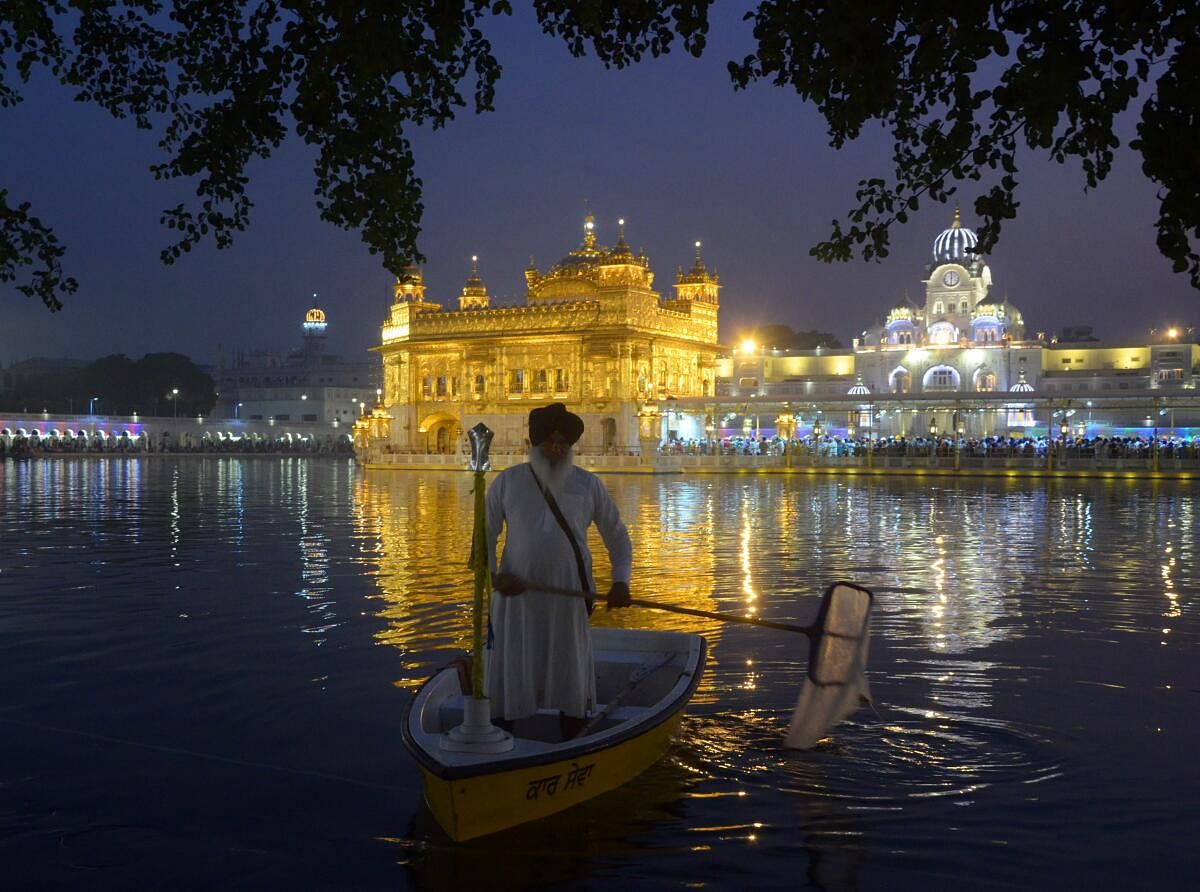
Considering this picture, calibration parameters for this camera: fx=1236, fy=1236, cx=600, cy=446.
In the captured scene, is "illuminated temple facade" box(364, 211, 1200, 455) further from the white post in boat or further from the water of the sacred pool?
Answer: the white post in boat

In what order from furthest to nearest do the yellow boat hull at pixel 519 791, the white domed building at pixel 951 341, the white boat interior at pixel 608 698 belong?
the white domed building at pixel 951 341
the white boat interior at pixel 608 698
the yellow boat hull at pixel 519 791

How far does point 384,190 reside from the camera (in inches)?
283

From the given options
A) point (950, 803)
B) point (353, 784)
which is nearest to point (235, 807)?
point (353, 784)

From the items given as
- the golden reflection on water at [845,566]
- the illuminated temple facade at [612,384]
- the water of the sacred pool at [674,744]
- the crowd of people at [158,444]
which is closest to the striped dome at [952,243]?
the illuminated temple facade at [612,384]

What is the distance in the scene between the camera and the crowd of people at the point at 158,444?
80.1 m

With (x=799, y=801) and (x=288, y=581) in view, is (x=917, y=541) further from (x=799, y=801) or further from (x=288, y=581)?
(x=799, y=801)

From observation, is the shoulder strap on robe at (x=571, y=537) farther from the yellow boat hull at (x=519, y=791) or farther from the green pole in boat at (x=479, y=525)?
the yellow boat hull at (x=519, y=791)

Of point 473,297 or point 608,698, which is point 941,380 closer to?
point 473,297

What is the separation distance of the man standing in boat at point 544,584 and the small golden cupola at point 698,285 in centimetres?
6195

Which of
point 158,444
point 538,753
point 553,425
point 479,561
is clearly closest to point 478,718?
point 538,753

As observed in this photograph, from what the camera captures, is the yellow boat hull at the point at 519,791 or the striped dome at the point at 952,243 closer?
the yellow boat hull at the point at 519,791

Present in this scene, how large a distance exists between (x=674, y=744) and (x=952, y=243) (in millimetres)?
96570

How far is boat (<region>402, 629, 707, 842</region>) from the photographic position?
201 inches

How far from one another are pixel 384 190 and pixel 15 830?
12.6ft
